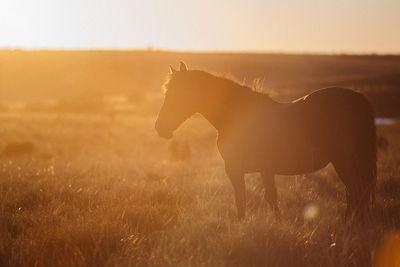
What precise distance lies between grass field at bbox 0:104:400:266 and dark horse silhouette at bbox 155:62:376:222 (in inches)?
20.1

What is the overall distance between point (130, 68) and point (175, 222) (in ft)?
271

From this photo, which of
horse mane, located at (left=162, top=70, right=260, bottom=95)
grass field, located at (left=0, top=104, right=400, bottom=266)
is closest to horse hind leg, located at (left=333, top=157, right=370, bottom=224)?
grass field, located at (left=0, top=104, right=400, bottom=266)

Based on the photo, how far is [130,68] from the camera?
84375mm

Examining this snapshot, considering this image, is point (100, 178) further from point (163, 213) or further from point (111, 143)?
point (111, 143)

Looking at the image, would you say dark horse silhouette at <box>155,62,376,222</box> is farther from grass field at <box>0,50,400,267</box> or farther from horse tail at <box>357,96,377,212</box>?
grass field at <box>0,50,400,267</box>

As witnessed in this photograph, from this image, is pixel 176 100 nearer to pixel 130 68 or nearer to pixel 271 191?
pixel 271 191

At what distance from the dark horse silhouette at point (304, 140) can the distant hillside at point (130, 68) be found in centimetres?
6110

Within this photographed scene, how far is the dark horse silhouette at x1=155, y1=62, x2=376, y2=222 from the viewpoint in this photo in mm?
4875

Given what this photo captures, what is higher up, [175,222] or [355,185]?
[355,185]

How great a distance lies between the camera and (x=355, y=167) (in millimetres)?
4867

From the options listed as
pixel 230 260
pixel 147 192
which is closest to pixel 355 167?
pixel 230 260

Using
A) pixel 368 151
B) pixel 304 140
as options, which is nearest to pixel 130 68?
pixel 304 140

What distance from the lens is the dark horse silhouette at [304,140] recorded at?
4.88 m

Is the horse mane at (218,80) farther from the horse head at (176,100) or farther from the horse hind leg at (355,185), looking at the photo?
the horse hind leg at (355,185)
